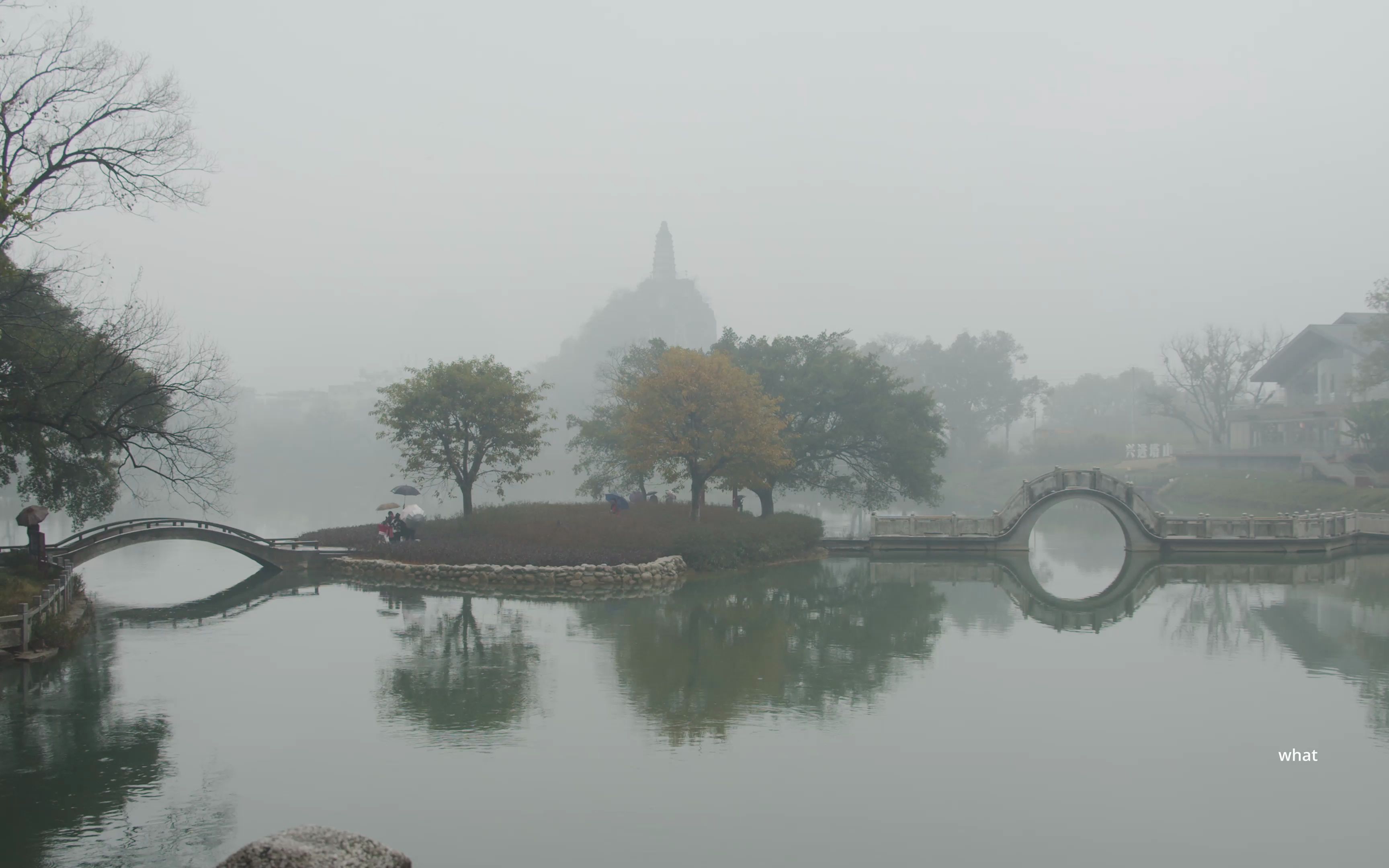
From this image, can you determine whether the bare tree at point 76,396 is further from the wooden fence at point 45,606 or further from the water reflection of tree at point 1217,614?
the water reflection of tree at point 1217,614

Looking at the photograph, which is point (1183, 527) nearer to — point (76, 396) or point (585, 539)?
point (585, 539)

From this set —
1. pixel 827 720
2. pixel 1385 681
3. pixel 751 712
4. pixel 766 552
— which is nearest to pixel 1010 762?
pixel 827 720

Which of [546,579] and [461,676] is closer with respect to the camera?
[461,676]

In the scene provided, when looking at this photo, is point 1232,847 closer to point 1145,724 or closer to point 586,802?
point 1145,724

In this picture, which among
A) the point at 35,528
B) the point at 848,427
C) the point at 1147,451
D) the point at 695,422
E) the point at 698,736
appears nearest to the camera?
the point at 698,736

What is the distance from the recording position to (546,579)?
31.7m

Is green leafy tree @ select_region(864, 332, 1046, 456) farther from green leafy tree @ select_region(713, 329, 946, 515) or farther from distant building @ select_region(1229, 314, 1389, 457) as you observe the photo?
green leafy tree @ select_region(713, 329, 946, 515)

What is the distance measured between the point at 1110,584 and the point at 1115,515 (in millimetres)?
7098

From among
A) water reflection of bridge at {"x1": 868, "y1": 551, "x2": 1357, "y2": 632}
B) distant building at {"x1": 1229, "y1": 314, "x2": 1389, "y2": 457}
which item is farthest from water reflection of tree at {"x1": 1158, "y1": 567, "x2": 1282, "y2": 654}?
distant building at {"x1": 1229, "y1": 314, "x2": 1389, "y2": 457}

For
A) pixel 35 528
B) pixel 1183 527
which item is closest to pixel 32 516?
pixel 35 528

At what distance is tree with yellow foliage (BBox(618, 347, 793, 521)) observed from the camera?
37031 millimetres

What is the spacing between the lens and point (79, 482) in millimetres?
29906

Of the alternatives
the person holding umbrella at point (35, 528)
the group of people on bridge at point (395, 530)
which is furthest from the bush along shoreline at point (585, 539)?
the person holding umbrella at point (35, 528)

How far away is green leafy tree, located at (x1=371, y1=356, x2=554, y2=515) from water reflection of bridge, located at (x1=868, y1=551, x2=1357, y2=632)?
15279 mm
